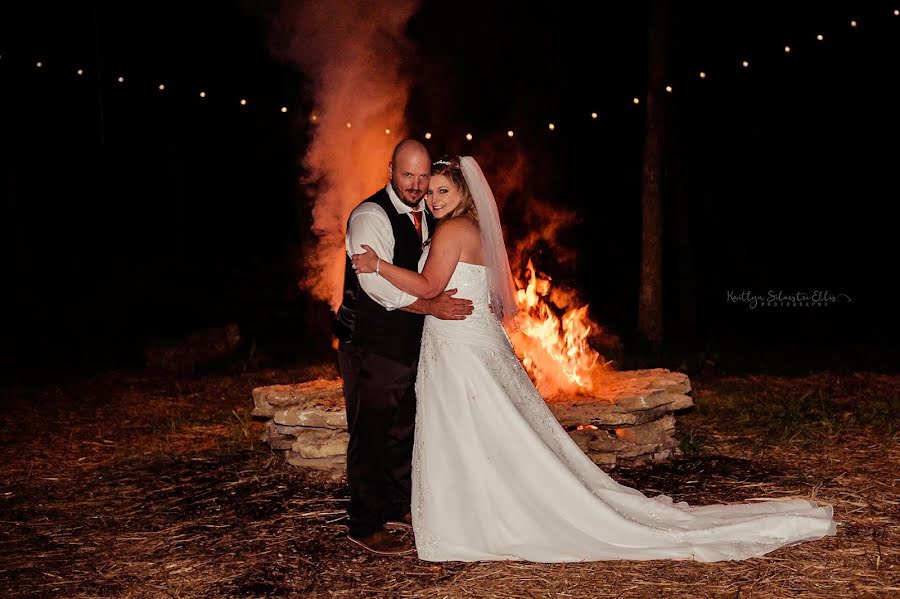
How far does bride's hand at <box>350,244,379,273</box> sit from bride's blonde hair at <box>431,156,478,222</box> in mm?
575

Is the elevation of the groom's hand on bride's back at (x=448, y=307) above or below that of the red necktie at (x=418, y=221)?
below

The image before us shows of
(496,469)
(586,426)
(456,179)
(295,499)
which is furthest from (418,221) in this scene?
(586,426)

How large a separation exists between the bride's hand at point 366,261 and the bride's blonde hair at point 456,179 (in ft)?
1.89

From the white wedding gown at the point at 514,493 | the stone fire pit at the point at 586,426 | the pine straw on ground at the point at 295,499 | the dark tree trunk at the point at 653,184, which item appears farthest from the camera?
the dark tree trunk at the point at 653,184

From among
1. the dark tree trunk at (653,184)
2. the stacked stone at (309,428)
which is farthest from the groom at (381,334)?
the dark tree trunk at (653,184)

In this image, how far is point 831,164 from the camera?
71.8 ft

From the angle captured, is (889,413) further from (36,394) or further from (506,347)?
(36,394)

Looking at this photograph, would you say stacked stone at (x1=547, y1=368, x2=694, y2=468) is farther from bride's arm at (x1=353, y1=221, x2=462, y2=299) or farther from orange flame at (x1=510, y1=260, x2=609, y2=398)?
bride's arm at (x1=353, y1=221, x2=462, y2=299)

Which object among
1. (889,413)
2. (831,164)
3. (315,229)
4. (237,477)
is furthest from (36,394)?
(831,164)

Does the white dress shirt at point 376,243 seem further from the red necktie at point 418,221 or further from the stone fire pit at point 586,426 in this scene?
the stone fire pit at point 586,426

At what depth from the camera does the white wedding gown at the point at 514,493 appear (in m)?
4.88

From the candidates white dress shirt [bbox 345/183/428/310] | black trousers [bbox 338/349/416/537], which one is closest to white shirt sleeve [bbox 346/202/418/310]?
white dress shirt [bbox 345/183/428/310]

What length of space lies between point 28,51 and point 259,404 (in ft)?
47.6

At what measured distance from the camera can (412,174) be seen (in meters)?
5.13
